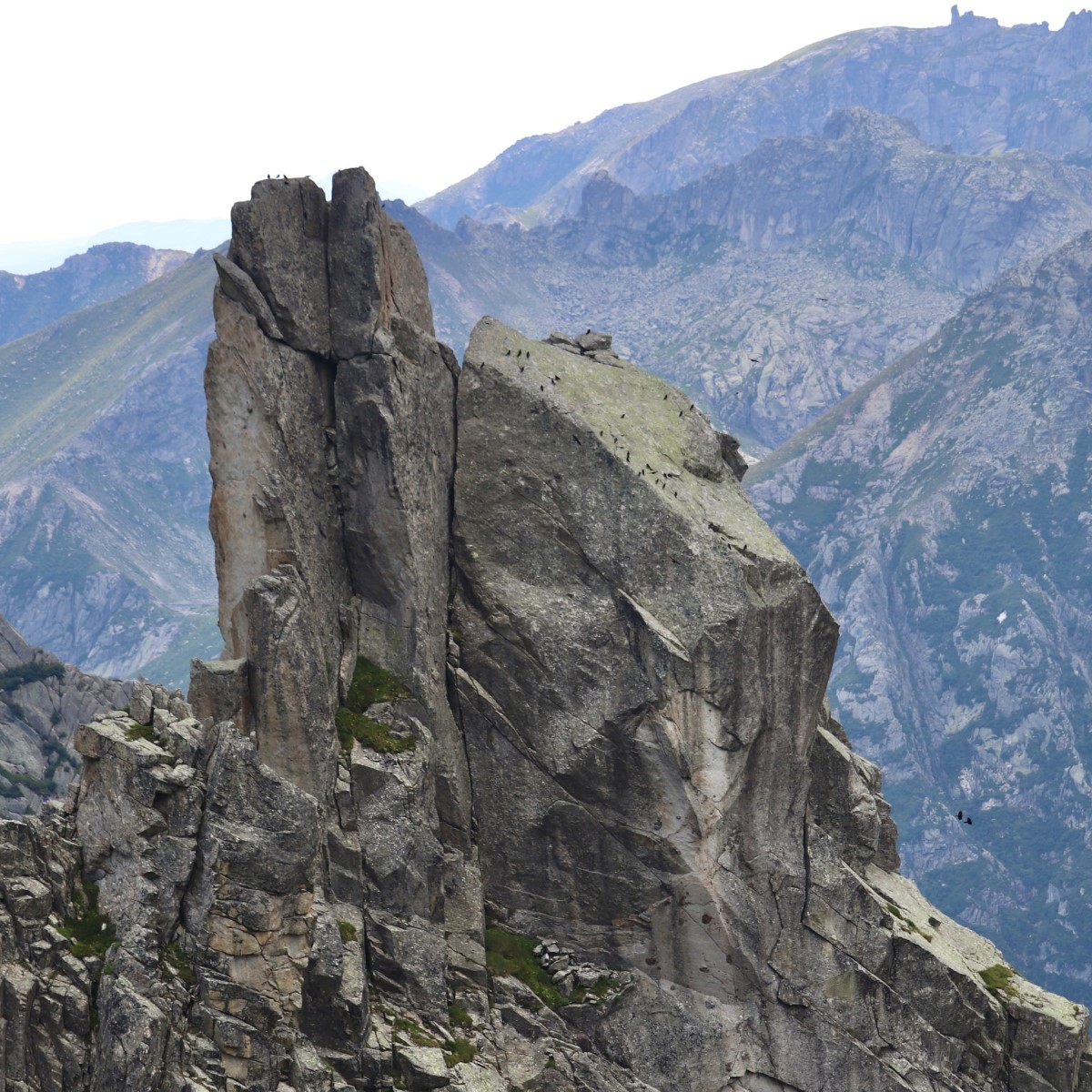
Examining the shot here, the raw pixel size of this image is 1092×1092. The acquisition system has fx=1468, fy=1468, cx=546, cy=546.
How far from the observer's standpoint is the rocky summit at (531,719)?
63938 mm

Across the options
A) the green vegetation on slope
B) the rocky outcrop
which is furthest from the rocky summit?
the rocky outcrop

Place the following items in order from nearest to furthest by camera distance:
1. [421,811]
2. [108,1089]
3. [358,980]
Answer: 1. [108,1089]
2. [358,980]
3. [421,811]

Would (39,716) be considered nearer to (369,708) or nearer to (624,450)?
(369,708)

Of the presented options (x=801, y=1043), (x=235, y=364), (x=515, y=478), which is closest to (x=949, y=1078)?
(x=801, y=1043)

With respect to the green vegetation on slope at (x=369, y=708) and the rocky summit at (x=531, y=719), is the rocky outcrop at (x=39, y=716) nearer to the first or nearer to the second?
the green vegetation on slope at (x=369, y=708)

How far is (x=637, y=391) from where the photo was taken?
79188 millimetres

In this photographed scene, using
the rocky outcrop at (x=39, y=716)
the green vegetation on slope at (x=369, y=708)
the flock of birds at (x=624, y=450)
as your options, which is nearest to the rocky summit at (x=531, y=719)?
the green vegetation on slope at (x=369, y=708)

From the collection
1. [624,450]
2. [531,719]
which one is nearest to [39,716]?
[531,719]

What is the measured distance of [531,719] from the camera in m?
69.4

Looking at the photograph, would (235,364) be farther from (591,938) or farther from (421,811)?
(591,938)

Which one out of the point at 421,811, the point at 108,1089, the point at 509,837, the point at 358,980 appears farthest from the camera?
the point at 509,837

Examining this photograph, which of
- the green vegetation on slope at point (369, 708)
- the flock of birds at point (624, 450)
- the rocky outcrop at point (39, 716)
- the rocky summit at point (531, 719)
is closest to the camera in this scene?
the rocky summit at point (531, 719)

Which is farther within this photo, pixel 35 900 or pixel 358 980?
pixel 358 980

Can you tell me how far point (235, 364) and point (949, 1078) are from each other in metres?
48.5
